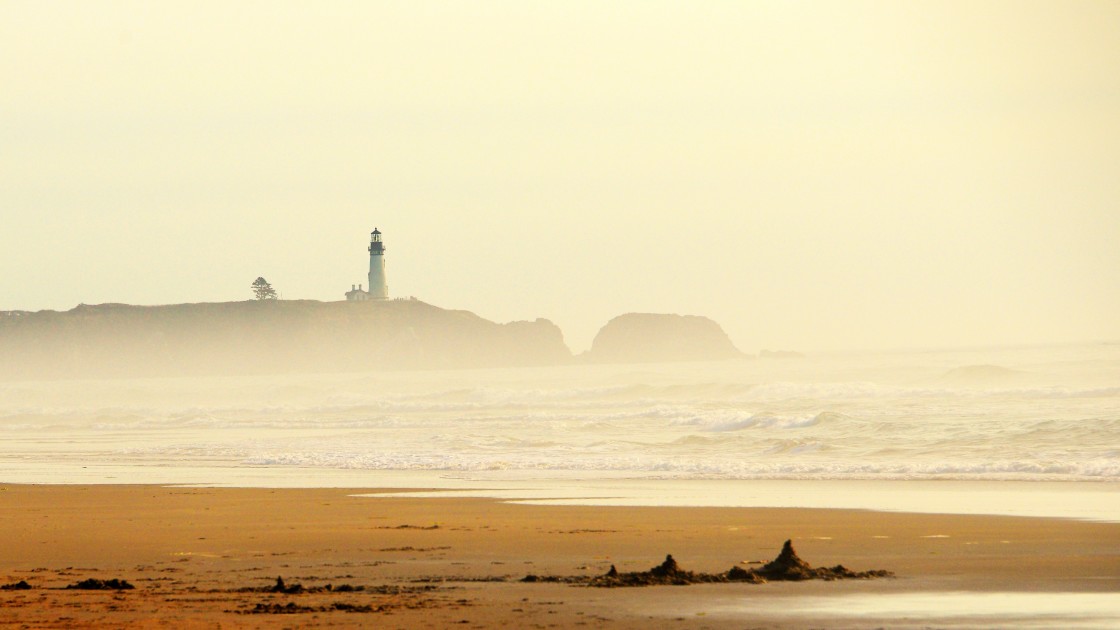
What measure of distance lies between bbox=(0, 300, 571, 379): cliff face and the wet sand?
117144mm

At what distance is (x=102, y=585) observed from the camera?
919cm

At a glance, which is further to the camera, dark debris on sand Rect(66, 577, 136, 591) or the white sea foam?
the white sea foam

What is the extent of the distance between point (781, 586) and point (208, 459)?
60.9 feet

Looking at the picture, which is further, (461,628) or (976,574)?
(976,574)

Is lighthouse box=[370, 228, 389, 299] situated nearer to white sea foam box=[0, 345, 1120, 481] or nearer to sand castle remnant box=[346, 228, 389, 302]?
sand castle remnant box=[346, 228, 389, 302]

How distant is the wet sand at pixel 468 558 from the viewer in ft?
26.3

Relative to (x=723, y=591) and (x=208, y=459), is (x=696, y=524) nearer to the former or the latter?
(x=723, y=591)

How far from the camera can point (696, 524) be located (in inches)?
502

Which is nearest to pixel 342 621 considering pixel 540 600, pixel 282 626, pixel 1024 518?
pixel 282 626

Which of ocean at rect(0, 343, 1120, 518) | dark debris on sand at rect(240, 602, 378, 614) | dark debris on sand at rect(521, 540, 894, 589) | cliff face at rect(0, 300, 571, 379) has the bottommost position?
dark debris on sand at rect(240, 602, 378, 614)

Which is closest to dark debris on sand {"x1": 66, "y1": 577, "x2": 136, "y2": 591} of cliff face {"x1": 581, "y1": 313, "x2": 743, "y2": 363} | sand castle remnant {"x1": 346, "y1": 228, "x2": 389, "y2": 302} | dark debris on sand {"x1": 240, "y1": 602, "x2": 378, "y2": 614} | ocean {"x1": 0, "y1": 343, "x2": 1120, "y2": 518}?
dark debris on sand {"x1": 240, "y1": 602, "x2": 378, "y2": 614}

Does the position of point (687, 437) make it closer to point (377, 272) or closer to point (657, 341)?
point (377, 272)

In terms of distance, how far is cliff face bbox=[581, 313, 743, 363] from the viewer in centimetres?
14525

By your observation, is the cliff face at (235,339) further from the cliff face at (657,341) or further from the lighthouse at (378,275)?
the cliff face at (657,341)
